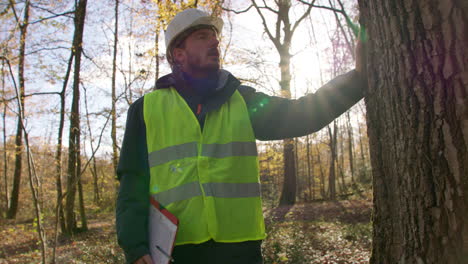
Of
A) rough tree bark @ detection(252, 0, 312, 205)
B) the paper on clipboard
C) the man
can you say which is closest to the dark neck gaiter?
the man

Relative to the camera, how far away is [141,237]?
1835 millimetres

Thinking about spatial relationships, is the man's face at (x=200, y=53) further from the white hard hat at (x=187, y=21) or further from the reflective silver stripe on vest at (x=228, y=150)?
the reflective silver stripe on vest at (x=228, y=150)

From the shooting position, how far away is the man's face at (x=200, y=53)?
2.11 meters

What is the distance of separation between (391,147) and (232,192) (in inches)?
31.8

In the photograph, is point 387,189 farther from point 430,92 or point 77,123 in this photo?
point 77,123

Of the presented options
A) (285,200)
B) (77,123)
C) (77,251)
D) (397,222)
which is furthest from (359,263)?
(285,200)

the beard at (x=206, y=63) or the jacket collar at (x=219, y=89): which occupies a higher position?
the beard at (x=206, y=63)

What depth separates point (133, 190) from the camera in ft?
6.30

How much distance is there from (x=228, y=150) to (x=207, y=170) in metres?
0.16

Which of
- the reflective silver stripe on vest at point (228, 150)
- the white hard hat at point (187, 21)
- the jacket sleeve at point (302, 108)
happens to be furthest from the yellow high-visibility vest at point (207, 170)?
the white hard hat at point (187, 21)

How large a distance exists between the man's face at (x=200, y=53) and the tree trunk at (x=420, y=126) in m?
0.94

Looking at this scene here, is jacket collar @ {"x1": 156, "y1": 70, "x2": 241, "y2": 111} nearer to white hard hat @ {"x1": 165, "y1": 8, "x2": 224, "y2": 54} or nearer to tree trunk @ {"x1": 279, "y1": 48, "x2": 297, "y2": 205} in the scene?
white hard hat @ {"x1": 165, "y1": 8, "x2": 224, "y2": 54}

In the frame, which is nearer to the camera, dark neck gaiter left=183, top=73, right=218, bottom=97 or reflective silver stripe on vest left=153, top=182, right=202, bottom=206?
reflective silver stripe on vest left=153, top=182, right=202, bottom=206

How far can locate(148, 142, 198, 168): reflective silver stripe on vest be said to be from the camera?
1842 mm
